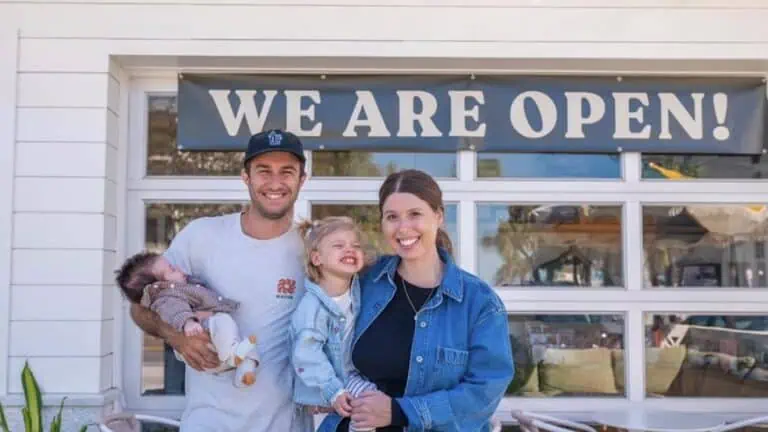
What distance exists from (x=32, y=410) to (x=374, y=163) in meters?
1.98

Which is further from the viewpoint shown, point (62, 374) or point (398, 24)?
point (398, 24)

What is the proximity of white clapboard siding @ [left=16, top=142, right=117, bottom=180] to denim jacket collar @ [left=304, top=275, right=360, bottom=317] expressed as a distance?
75.9 inches

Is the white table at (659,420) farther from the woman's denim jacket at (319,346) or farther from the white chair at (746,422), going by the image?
the woman's denim jacket at (319,346)

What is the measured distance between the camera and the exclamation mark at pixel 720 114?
3836mm

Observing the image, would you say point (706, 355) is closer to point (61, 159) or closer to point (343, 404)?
point (343, 404)

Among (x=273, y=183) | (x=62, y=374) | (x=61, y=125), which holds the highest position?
(x=61, y=125)

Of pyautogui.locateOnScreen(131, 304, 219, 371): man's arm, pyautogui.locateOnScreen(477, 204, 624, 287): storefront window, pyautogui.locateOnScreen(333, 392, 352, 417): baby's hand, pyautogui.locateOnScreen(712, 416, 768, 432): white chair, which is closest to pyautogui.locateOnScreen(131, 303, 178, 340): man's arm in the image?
pyautogui.locateOnScreen(131, 304, 219, 371): man's arm

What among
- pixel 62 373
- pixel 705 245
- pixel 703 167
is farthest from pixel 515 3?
pixel 62 373

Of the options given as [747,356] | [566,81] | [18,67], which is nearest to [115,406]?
[18,67]

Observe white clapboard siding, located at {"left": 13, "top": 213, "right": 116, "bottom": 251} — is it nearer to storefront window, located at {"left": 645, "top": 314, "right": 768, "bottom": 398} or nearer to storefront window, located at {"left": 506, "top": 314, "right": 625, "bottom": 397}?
storefront window, located at {"left": 506, "top": 314, "right": 625, "bottom": 397}

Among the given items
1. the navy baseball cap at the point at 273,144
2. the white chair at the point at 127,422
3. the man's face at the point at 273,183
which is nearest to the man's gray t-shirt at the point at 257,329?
the man's face at the point at 273,183

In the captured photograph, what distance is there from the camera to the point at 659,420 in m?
3.41

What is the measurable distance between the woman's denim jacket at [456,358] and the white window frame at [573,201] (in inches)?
76.5

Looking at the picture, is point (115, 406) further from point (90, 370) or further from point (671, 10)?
point (671, 10)
